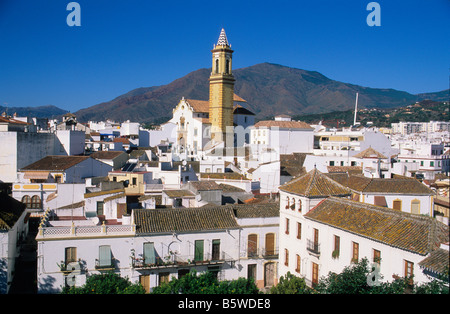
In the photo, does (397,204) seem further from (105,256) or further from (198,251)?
(105,256)

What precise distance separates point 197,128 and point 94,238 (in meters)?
35.0

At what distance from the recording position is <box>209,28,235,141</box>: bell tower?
48.3 m

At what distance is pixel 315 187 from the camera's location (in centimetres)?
1620

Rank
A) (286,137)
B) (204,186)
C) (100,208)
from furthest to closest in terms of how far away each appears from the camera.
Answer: (286,137), (204,186), (100,208)

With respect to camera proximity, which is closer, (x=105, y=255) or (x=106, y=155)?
(x=105, y=255)

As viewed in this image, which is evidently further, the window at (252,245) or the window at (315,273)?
the window at (252,245)

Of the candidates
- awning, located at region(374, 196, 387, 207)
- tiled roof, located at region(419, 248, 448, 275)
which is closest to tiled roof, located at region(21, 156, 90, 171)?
awning, located at region(374, 196, 387, 207)

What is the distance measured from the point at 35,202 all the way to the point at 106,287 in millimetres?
11634

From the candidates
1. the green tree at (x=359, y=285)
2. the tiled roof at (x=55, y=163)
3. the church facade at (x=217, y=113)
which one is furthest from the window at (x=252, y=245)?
the church facade at (x=217, y=113)

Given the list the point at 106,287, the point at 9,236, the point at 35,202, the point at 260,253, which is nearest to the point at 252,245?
the point at 260,253

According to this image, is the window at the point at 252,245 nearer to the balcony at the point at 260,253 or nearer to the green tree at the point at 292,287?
the balcony at the point at 260,253

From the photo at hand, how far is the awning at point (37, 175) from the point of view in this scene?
86.3 feet

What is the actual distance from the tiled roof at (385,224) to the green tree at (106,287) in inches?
258

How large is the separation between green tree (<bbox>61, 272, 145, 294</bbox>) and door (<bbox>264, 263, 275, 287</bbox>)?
614 cm
